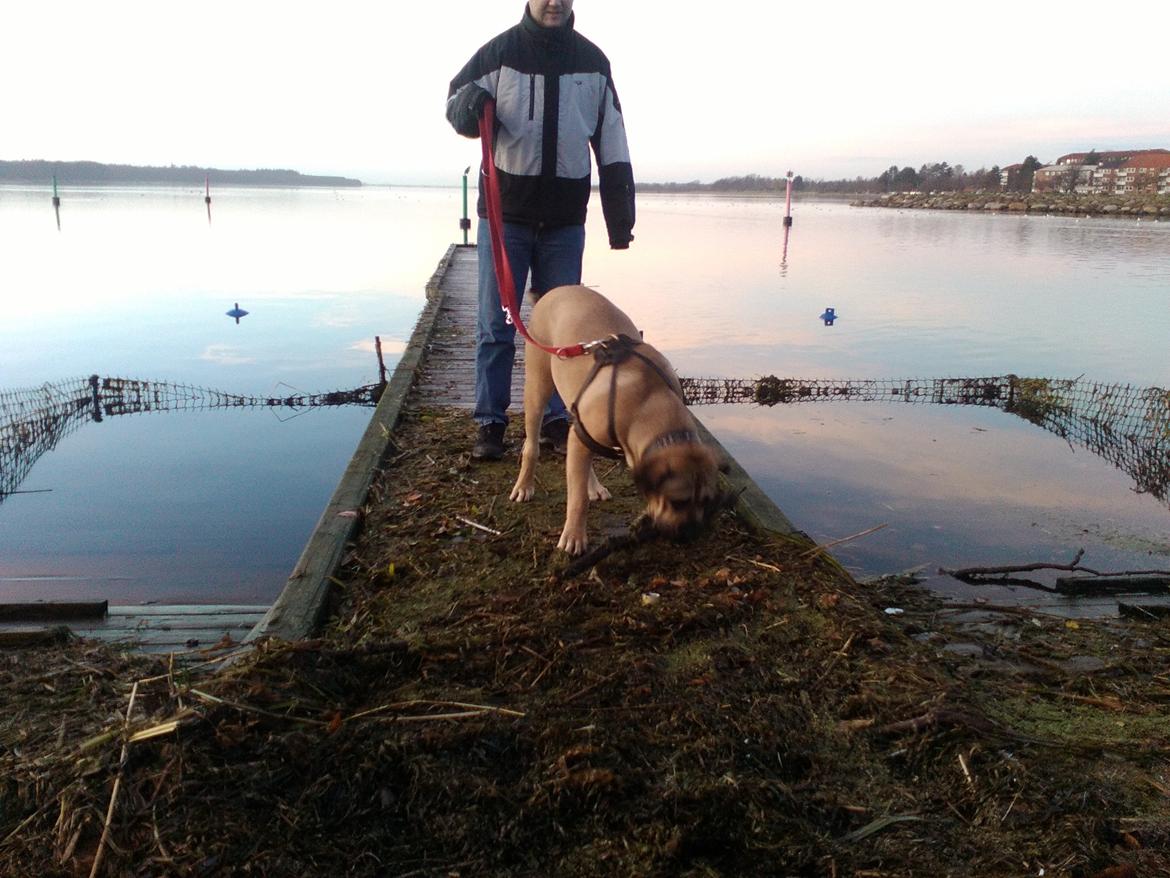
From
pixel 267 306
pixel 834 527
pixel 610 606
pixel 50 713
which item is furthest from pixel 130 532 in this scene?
pixel 267 306

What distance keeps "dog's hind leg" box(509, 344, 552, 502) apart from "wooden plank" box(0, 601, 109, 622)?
87.6 inches

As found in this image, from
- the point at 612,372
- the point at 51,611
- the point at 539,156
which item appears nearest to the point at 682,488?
the point at 612,372

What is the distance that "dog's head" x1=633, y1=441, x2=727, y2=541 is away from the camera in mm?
2857

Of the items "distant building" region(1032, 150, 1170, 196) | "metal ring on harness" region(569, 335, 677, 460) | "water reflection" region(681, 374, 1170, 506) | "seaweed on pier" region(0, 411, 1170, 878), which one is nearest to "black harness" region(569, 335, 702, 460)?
"metal ring on harness" region(569, 335, 677, 460)

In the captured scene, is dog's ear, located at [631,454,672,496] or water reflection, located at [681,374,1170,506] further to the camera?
water reflection, located at [681,374,1170,506]

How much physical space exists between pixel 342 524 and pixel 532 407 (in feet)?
3.96

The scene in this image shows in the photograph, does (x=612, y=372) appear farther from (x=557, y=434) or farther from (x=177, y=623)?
(x=177, y=623)

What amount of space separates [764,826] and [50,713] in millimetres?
2293

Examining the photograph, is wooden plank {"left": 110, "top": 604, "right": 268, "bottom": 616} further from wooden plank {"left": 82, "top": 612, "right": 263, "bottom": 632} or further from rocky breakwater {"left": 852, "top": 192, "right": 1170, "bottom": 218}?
rocky breakwater {"left": 852, "top": 192, "right": 1170, "bottom": 218}

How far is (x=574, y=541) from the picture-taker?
12.6ft

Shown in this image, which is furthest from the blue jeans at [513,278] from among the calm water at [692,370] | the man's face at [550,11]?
the calm water at [692,370]

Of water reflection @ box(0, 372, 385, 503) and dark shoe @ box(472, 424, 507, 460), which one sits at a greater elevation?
dark shoe @ box(472, 424, 507, 460)

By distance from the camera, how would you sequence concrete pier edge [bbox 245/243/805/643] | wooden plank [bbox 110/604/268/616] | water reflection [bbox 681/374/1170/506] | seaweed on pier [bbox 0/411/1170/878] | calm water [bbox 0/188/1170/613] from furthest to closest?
water reflection [bbox 681/374/1170/506]
calm water [bbox 0/188/1170/613]
wooden plank [bbox 110/604/268/616]
concrete pier edge [bbox 245/243/805/643]
seaweed on pier [bbox 0/411/1170/878]

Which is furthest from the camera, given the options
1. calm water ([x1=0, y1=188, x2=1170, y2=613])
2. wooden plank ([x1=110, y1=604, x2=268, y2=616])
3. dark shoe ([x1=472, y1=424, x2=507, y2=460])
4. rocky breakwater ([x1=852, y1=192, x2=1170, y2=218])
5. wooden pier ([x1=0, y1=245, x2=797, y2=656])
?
rocky breakwater ([x1=852, y1=192, x2=1170, y2=218])
